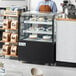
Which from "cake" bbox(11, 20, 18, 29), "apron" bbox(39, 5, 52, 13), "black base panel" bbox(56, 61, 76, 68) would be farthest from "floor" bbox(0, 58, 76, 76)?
"apron" bbox(39, 5, 52, 13)

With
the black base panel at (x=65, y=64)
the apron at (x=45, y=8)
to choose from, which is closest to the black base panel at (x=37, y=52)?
the black base panel at (x=65, y=64)

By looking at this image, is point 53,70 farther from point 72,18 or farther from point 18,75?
point 18,75

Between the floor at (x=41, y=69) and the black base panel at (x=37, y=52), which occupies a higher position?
the black base panel at (x=37, y=52)

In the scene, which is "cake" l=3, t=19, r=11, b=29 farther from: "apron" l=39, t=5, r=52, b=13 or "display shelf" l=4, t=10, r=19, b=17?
"apron" l=39, t=5, r=52, b=13

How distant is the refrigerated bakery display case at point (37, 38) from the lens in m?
6.10

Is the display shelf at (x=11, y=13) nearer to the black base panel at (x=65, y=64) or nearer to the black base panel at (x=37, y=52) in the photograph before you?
the black base panel at (x=37, y=52)

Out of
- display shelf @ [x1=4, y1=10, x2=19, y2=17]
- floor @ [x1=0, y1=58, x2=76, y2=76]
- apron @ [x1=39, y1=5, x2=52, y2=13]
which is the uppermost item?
apron @ [x1=39, y1=5, x2=52, y2=13]

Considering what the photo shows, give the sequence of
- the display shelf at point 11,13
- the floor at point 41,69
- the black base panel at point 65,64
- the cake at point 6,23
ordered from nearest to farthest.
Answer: the floor at point 41,69 → the black base panel at point 65,64 → the display shelf at point 11,13 → the cake at point 6,23

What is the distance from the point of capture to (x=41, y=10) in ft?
22.6

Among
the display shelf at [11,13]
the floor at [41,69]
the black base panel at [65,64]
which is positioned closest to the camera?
the floor at [41,69]

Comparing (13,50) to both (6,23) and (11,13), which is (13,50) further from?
(11,13)

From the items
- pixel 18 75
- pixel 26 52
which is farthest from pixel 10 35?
pixel 18 75

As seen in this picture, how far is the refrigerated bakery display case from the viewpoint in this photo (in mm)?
6102

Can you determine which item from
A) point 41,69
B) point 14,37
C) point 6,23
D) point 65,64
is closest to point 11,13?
point 6,23
